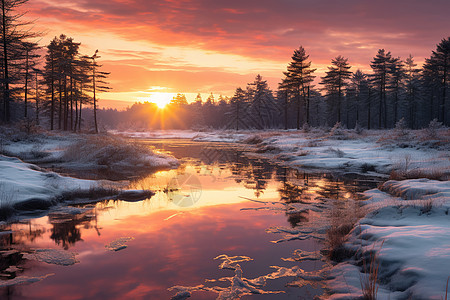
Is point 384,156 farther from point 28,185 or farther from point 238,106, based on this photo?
point 238,106

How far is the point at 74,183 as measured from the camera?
39.3ft

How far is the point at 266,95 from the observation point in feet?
251

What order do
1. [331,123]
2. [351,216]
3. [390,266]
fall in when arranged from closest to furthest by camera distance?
1. [390,266]
2. [351,216]
3. [331,123]

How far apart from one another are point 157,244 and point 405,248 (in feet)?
16.3

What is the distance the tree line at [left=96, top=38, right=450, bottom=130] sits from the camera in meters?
50.9

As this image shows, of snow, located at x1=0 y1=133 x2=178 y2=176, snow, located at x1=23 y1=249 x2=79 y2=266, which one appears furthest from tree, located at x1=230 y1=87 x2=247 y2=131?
snow, located at x1=23 y1=249 x2=79 y2=266

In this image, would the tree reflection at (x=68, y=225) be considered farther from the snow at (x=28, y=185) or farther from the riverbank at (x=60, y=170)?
the snow at (x=28, y=185)

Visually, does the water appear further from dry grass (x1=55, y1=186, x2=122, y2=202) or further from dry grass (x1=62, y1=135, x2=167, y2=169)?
dry grass (x1=62, y1=135, x2=167, y2=169)

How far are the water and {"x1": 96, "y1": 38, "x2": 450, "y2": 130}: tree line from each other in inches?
1316

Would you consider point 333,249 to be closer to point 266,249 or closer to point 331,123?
point 266,249

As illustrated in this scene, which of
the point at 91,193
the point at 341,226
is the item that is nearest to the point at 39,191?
the point at 91,193

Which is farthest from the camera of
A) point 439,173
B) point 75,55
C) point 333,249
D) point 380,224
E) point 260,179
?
point 75,55

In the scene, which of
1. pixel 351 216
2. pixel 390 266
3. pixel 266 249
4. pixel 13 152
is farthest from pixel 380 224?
pixel 13 152

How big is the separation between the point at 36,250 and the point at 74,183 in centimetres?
A: 573
